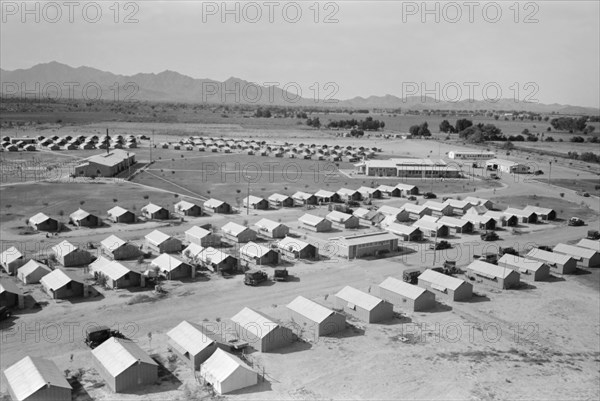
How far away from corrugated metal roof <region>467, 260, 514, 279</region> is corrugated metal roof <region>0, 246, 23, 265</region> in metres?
33.2

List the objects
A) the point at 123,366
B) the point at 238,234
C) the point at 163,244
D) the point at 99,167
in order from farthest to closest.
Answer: the point at 99,167 < the point at 238,234 < the point at 163,244 < the point at 123,366

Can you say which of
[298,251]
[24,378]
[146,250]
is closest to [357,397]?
[24,378]

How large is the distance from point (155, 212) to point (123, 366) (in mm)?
31184

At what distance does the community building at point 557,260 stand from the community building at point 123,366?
31.9m

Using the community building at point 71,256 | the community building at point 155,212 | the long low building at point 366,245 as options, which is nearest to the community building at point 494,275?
the long low building at point 366,245

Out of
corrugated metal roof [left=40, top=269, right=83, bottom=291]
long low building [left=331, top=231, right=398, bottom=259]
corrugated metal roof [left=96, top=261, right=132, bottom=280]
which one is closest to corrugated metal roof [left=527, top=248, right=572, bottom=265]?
long low building [left=331, top=231, right=398, bottom=259]

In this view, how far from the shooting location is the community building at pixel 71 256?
1531 inches

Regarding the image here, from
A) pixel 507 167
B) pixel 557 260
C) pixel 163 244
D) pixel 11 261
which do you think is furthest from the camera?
pixel 507 167

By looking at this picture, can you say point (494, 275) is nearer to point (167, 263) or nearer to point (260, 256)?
point (260, 256)

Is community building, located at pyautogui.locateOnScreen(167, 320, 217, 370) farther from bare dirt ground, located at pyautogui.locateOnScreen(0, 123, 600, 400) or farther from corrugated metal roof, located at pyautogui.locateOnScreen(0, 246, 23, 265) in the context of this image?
corrugated metal roof, located at pyautogui.locateOnScreen(0, 246, 23, 265)

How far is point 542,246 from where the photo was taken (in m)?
46.2

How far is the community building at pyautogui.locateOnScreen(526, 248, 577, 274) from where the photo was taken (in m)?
40.9

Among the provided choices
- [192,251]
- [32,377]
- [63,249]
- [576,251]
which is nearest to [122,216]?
[63,249]

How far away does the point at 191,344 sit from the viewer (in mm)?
25266
